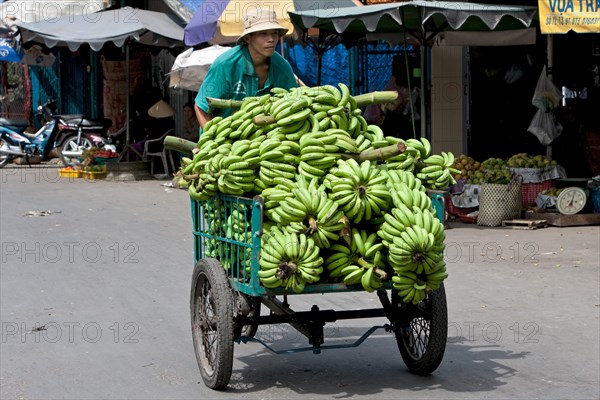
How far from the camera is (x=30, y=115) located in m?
25.8

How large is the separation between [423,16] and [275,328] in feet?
18.7

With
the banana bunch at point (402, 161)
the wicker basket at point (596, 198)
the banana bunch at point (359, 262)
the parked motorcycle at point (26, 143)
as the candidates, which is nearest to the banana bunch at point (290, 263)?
the banana bunch at point (359, 262)

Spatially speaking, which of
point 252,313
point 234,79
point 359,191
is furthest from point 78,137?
point 359,191

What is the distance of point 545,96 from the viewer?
14.0 metres

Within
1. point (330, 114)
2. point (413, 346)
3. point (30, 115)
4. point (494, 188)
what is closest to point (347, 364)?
point (413, 346)

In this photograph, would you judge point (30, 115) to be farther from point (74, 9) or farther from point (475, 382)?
point (475, 382)

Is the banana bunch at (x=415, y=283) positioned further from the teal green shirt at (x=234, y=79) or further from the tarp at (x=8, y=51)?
the tarp at (x=8, y=51)

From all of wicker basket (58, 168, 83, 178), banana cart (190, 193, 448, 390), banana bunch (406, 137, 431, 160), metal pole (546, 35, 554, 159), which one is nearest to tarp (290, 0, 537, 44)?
metal pole (546, 35, 554, 159)

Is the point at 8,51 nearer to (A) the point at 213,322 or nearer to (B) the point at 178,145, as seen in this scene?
(B) the point at 178,145

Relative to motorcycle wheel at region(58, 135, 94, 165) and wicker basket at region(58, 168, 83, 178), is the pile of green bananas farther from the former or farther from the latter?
motorcycle wheel at region(58, 135, 94, 165)

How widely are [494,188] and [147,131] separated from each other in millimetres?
9654

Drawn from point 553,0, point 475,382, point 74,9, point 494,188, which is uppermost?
point 74,9

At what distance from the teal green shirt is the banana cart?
0.76 metres

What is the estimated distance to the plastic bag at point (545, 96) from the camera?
13961 mm
